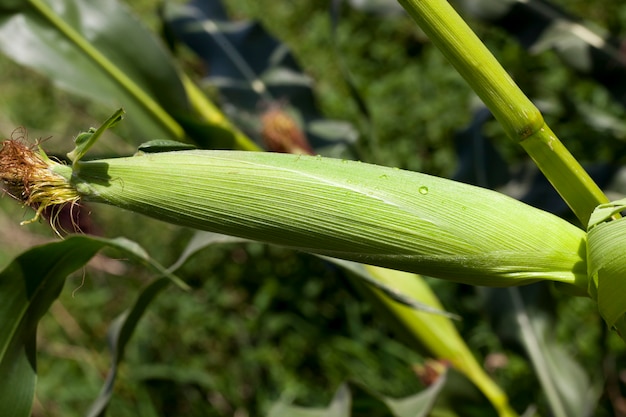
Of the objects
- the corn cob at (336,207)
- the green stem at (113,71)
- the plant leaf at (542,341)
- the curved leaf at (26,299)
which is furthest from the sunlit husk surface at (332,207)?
the plant leaf at (542,341)

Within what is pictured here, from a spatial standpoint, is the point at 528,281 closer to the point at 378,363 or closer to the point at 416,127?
the point at 378,363

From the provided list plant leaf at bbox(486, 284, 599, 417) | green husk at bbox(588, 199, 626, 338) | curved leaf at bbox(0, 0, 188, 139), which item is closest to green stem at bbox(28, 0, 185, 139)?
curved leaf at bbox(0, 0, 188, 139)

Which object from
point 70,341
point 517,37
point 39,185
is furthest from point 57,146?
point 39,185

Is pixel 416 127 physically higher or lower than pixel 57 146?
lower

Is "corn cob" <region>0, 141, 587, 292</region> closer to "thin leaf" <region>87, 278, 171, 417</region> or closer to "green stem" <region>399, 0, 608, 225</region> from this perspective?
"green stem" <region>399, 0, 608, 225</region>

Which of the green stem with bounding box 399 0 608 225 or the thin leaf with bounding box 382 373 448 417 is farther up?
the green stem with bounding box 399 0 608 225

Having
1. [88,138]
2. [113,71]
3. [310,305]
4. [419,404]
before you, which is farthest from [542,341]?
[88,138]

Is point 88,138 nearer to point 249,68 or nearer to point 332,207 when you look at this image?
point 332,207
